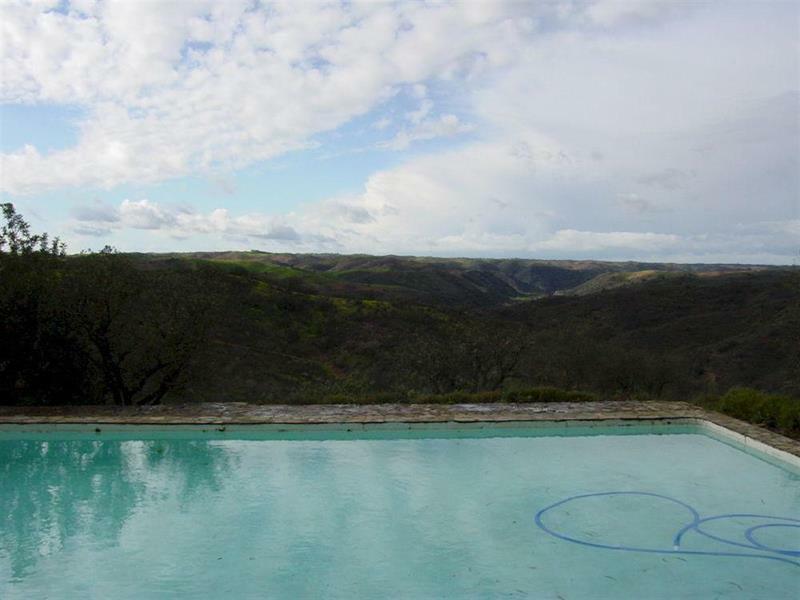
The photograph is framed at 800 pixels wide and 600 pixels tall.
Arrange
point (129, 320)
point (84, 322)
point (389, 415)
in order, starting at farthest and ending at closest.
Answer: point (129, 320), point (84, 322), point (389, 415)

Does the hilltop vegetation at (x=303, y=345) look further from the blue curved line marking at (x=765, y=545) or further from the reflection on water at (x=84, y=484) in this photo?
the blue curved line marking at (x=765, y=545)

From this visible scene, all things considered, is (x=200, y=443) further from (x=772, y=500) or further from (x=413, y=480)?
(x=772, y=500)

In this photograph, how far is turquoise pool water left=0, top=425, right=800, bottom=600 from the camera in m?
4.55

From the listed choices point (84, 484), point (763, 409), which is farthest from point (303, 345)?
point (763, 409)

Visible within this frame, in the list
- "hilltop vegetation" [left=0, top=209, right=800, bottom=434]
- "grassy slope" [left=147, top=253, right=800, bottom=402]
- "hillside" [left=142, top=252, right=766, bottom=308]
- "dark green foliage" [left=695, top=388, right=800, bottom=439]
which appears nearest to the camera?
"dark green foliage" [left=695, top=388, right=800, bottom=439]

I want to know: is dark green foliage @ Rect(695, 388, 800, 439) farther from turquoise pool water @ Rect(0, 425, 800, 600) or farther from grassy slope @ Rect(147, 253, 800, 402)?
grassy slope @ Rect(147, 253, 800, 402)

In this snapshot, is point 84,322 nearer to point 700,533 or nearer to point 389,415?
point 389,415

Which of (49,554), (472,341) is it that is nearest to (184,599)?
(49,554)

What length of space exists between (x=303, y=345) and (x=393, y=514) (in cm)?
1812

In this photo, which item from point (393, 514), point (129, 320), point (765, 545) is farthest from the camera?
point (129, 320)

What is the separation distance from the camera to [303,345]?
2362 cm

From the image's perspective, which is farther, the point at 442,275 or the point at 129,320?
the point at 442,275

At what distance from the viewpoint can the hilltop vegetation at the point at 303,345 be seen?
366 inches

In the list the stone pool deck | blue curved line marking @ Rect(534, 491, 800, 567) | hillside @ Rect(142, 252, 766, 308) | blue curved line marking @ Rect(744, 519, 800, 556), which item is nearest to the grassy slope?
the stone pool deck
